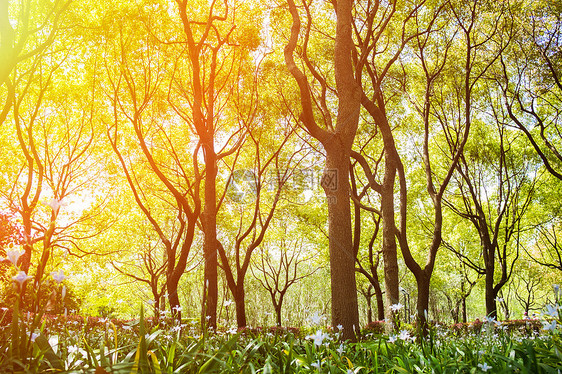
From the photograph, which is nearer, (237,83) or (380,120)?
(380,120)

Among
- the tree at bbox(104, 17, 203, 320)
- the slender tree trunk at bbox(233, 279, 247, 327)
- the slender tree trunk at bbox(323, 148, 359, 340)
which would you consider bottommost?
the slender tree trunk at bbox(233, 279, 247, 327)

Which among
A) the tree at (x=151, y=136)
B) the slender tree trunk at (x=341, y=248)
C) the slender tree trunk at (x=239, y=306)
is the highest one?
the tree at (x=151, y=136)

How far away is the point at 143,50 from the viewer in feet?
40.5

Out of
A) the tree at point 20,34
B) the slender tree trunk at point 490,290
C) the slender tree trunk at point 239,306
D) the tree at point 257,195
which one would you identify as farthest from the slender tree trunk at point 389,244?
the tree at point 20,34

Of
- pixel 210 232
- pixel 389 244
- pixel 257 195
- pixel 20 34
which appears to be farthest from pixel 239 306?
pixel 20 34

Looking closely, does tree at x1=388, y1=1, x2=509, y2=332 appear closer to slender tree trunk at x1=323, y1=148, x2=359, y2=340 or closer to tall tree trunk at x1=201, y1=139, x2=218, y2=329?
slender tree trunk at x1=323, y1=148, x2=359, y2=340

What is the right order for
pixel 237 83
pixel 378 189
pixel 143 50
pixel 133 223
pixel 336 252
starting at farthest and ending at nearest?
1. pixel 133 223
2. pixel 237 83
3. pixel 143 50
4. pixel 378 189
5. pixel 336 252

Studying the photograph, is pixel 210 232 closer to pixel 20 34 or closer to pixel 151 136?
pixel 20 34

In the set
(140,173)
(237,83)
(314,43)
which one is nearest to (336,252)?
(237,83)

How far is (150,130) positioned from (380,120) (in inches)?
394

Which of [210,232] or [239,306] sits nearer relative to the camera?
[210,232]

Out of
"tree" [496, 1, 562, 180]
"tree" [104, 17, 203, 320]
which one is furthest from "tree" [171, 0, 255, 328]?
"tree" [496, 1, 562, 180]

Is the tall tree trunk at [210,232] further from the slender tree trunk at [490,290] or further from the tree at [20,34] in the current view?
the slender tree trunk at [490,290]

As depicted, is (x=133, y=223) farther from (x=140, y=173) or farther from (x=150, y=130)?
(x=150, y=130)
